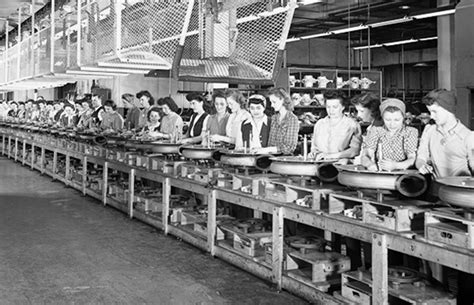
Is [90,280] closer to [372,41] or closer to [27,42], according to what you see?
[27,42]

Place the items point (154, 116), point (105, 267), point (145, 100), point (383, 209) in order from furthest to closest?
1. point (145, 100)
2. point (154, 116)
3. point (105, 267)
4. point (383, 209)

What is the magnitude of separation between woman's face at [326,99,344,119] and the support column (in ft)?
22.5

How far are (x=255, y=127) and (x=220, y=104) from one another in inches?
41.5

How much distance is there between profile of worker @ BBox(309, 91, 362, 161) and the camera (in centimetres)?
419

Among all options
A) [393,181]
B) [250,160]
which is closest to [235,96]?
[250,160]

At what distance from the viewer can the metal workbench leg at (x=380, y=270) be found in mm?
2793

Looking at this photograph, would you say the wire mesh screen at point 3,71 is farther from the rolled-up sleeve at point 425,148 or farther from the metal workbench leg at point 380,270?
the metal workbench leg at point 380,270

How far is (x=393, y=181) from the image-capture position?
2.73m

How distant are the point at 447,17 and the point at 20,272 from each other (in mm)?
9021

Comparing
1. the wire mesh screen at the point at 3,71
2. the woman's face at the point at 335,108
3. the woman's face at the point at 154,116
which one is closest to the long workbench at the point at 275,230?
the woman's face at the point at 154,116

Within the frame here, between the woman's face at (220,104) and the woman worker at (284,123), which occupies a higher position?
the woman's face at (220,104)

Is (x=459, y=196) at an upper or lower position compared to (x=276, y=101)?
lower

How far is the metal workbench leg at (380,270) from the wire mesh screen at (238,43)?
151 centimetres

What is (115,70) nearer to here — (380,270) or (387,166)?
(387,166)
